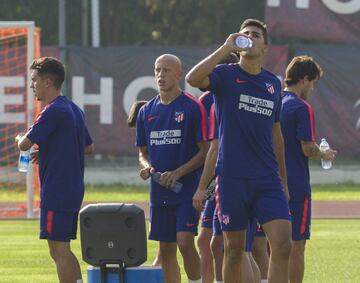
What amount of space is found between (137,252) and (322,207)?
1492 centimetres

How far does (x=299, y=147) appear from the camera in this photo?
11.0m

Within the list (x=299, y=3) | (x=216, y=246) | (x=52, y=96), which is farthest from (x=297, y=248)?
(x=299, y=3)

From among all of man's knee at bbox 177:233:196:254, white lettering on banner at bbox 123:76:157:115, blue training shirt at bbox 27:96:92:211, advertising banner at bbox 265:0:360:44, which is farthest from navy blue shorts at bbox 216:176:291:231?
advertising banner at bbox 265:0:360:44

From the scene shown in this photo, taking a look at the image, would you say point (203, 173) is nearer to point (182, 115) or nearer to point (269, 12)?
point (182, 115)

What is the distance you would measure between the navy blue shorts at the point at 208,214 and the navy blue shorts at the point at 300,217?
81 cm

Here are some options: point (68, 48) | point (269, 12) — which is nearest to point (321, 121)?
point (269, 12)

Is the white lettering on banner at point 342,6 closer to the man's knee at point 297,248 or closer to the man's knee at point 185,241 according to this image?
the man's knee at point 297,248

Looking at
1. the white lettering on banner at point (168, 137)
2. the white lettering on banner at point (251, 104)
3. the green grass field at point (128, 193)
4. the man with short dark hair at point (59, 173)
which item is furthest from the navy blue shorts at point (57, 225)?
the green grass field at point (128, 193)

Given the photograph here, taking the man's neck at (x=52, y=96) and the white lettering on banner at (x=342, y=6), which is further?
the white lettering on banner at (x=342, y=6)

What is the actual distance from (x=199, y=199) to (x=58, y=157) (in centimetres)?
125

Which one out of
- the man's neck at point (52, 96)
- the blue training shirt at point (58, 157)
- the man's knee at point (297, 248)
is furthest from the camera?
the man's knee at point (297, 248)

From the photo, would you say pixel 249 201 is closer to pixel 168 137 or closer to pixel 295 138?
pixel 295 138

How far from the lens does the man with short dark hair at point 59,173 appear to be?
34.8ft

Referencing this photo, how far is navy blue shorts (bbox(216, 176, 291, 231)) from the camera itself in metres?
9.58
